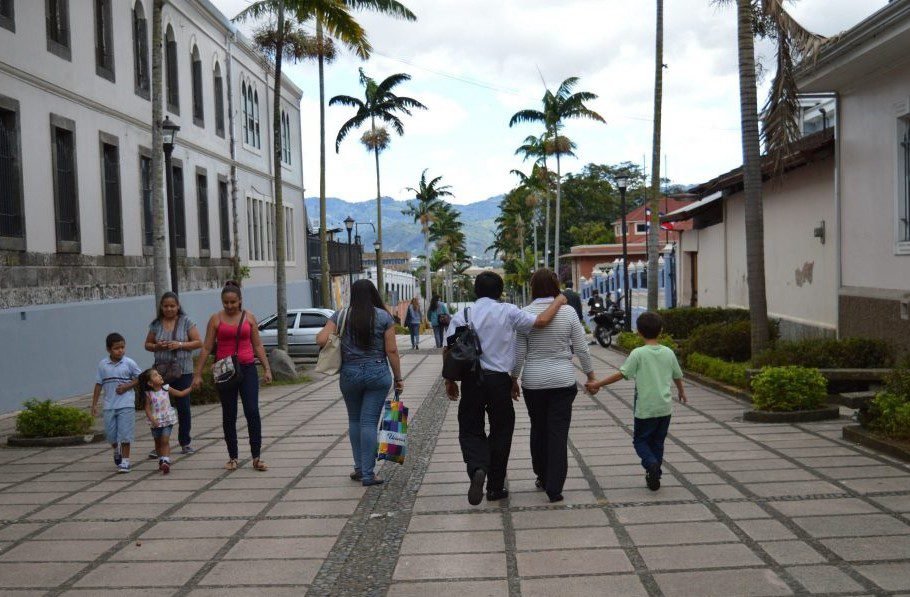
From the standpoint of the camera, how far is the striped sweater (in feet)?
23.9

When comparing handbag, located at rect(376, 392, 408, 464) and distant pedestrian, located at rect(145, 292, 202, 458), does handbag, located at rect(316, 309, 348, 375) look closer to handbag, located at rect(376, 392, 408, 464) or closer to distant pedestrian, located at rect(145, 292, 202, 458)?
handbag, located at rect(376, 392, 408, 464)

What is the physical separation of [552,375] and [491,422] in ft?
1.82

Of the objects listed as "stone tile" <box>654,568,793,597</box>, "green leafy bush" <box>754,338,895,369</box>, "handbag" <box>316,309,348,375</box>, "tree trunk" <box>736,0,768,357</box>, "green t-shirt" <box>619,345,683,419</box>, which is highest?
"tree trunk" <box>736,0,768,357</box>

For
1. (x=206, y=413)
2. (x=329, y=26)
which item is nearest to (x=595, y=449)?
(x=206, y=413)

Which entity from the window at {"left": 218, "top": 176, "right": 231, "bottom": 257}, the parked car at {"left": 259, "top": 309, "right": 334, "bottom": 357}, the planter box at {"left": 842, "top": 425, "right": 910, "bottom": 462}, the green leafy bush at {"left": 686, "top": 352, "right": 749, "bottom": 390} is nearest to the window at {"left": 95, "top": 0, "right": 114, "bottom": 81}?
the parked car at {"left": 259, "top": 309, "right": 334, "bottom": 357}

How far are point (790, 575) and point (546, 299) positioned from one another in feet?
8.96

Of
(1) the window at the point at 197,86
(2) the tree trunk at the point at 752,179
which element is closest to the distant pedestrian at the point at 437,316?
(1) the window at the point at 197,86

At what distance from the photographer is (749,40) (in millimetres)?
13625

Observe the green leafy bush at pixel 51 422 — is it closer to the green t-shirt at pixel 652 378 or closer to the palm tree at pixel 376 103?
the green t-shirt at pixel 652 378

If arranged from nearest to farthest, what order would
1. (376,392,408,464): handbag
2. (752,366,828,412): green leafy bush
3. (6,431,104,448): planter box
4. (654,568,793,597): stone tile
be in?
(654,568,793,597): stone tile, (376,392,408,464): handbag, (752,366,828,412): green leafy bush, (6,431,104,448): planter box

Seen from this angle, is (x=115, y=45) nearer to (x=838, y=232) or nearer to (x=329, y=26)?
(x=329, y=26)

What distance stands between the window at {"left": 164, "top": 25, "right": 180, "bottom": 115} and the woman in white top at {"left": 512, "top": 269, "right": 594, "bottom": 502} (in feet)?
59.2

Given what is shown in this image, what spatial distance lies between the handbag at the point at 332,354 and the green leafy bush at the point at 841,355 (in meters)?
6.33

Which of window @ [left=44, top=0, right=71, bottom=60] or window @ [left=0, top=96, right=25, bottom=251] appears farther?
window @ [left=44, top=0, right=71, bottom=60]
